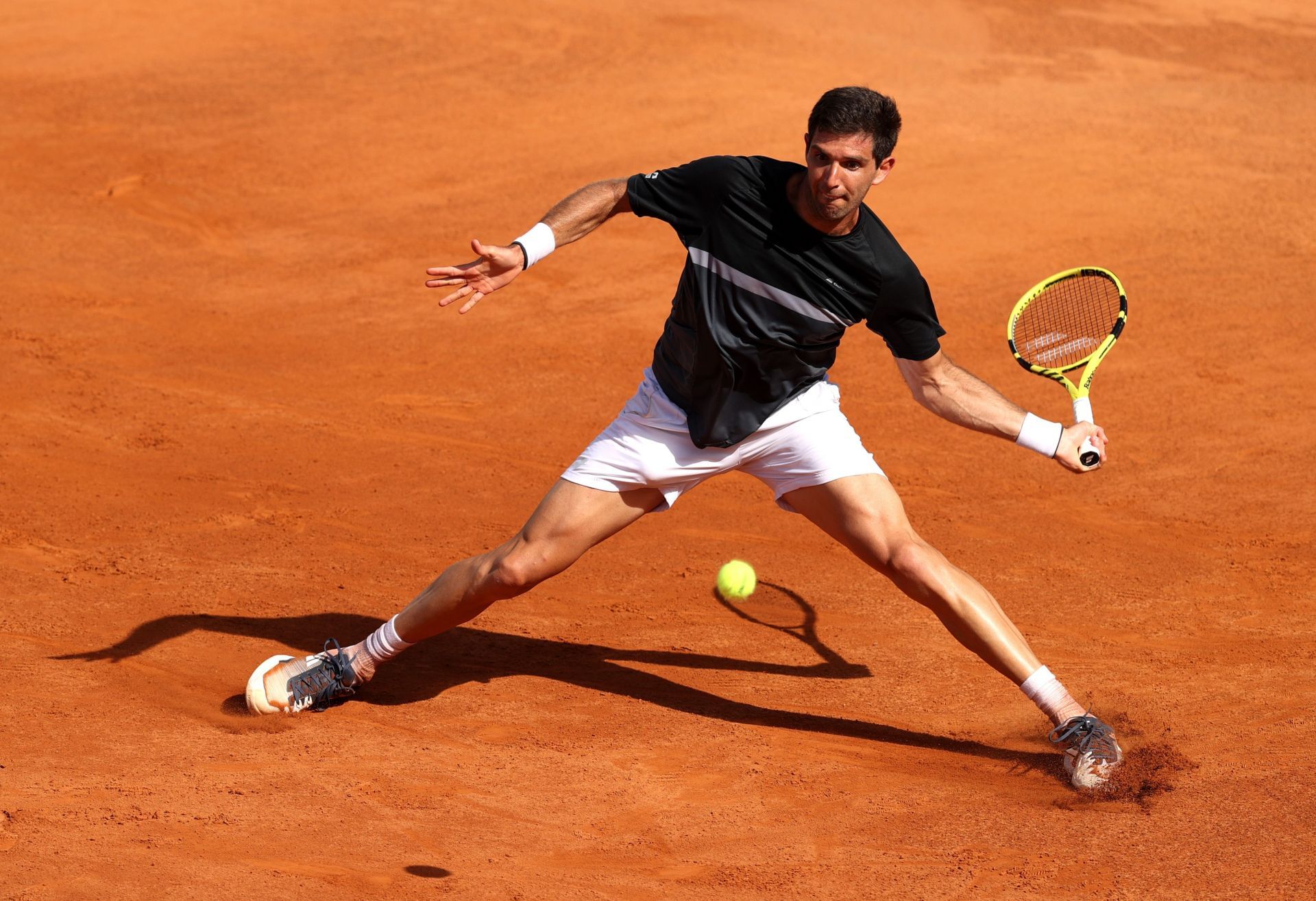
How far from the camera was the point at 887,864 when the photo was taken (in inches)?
171

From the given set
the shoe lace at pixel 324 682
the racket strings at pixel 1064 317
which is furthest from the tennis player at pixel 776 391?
the racket strings at pixel 1064 317

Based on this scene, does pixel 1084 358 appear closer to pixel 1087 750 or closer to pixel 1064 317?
pixel 1064 317

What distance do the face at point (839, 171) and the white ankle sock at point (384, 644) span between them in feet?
6.97

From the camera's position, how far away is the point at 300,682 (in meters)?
5.13

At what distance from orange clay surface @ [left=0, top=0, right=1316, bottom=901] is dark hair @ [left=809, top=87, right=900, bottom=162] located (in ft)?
7.13

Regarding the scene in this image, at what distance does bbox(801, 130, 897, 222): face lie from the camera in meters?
4.52

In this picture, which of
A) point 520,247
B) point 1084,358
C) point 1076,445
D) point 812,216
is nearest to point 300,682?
point 520,247

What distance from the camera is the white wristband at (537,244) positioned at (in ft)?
15.8

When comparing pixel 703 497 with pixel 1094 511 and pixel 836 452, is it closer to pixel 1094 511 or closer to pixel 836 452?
pixel 1094 511

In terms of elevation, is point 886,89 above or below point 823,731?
above

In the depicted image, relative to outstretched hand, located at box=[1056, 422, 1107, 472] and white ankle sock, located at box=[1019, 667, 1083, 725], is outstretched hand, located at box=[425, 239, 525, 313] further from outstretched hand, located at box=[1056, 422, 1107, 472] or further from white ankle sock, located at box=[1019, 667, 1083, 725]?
white ankle sock, located at box=[1019, 667, 1083, 725]

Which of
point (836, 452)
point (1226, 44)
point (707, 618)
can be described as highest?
point (1226, 44)

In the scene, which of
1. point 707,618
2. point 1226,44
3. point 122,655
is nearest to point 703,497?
point 707,618

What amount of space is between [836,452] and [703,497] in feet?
8.51
